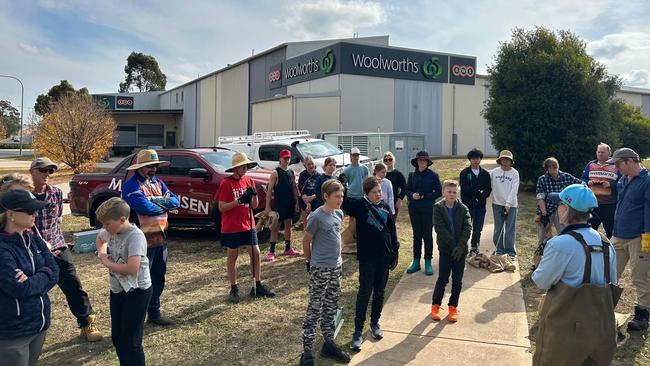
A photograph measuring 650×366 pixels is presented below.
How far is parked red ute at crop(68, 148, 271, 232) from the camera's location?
8831 mm

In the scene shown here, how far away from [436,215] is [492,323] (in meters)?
1.31

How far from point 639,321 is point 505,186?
2761 millimetres

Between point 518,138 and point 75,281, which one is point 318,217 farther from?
point 518,138

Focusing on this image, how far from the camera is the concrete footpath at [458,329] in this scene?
4.27 metres

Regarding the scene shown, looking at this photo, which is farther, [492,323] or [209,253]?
[209,253]

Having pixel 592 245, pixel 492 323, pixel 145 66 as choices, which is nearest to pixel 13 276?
pixel 592 245

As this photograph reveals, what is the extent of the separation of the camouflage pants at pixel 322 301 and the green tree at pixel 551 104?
41.9 ft

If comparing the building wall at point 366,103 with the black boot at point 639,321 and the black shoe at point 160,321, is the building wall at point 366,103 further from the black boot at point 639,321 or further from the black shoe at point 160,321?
the black boot at point 639,321

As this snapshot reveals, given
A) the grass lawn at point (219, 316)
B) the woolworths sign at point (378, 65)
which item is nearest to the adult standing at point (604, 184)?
the grass lawn at point (219, 316)

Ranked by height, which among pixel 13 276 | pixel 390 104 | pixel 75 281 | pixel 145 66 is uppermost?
pixel 145 66

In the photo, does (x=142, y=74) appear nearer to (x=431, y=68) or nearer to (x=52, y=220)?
(x=431, y=68)

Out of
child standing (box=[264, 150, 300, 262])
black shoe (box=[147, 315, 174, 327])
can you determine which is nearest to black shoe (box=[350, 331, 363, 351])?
black shoe (box=[147, 315, 174, 327])

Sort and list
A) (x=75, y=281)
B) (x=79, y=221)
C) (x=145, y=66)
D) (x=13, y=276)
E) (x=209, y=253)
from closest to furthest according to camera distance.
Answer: (x=13, y=276) < (x=75, y=281) < (x=209, y=253) < (x=79, y=221) < (x=145, y=66)

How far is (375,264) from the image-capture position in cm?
431
